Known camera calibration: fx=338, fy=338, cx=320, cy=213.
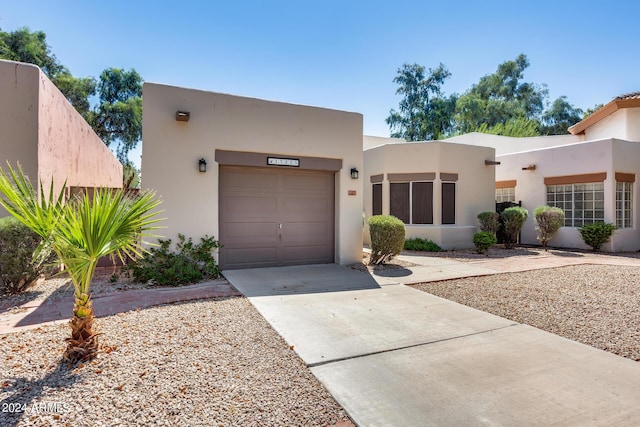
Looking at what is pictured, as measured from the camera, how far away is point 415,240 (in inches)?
497

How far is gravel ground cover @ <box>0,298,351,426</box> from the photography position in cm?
263

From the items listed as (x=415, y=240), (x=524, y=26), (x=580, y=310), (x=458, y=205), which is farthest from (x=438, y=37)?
(x=580, y=310)

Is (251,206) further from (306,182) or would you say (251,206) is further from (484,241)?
(484,241)

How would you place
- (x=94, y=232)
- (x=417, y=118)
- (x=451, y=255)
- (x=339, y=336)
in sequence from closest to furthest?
(x=94, y=232), (x=339, y=336), (x=451, y=255), (x=417, y=118)

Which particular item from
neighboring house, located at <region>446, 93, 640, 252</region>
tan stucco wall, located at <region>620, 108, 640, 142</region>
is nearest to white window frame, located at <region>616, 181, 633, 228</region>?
neighboring house, located at <region>446, 93, 640, 252</region>

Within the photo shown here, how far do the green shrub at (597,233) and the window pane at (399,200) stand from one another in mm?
6758

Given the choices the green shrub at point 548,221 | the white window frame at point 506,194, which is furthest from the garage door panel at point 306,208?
the white window frame at point 506,194

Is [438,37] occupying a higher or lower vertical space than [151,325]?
higher

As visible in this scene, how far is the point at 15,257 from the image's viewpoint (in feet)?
19.6

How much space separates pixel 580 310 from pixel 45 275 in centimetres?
987

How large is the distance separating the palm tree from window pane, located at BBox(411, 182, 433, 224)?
10842mm

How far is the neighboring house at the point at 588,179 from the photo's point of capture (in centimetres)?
1262

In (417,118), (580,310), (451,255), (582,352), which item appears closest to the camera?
(582,352)

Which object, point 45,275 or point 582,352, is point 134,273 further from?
point 582,352
